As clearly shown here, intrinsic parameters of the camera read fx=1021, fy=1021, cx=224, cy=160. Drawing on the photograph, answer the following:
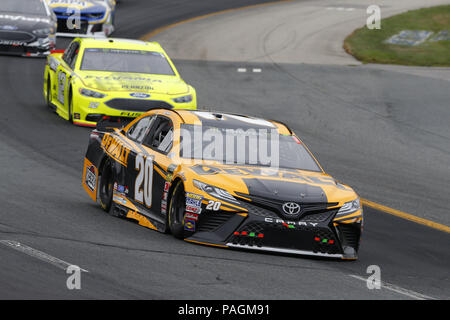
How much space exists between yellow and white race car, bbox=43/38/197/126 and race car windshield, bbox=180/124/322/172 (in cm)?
705

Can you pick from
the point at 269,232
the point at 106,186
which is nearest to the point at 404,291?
the point at 269,232

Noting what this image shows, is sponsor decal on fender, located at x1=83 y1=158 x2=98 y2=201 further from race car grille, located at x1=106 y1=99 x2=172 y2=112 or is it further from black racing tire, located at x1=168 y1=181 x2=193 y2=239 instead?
race car grille, located at x1=106 y1=99 x2=172 y2=112

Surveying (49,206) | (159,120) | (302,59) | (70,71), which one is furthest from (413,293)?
(302,59)

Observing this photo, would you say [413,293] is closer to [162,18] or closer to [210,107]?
[210,107]

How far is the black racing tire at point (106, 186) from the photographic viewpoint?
11.9 m

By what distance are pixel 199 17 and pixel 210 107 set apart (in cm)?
1605

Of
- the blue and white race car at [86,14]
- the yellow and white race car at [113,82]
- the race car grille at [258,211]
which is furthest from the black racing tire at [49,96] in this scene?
the race car grille at [258,211]

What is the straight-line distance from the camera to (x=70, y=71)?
766 inches

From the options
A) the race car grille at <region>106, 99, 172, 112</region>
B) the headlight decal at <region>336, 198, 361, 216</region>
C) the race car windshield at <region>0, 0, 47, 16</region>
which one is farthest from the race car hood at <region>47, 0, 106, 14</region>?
the headlight decal at <region>336, 198, 361, 216</region>

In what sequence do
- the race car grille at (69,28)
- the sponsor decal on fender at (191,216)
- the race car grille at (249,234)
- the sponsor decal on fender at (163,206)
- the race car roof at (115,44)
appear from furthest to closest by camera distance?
the race car grille at (69,28) → the race car roof at (115,44) → the sponsor decal on fender at (163,206) → the sponsor decal on fender at (191,216) → the race car grille at (249,234)

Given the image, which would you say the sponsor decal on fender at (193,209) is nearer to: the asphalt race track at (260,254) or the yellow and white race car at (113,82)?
the asphalt race track at (260,254)

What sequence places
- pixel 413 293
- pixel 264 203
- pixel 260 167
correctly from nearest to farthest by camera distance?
pixel 413 293 → pixel 264 203 → pixel 260 167

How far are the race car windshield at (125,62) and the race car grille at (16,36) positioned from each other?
6996mm

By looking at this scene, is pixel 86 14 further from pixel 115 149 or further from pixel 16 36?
pixel 115 149
